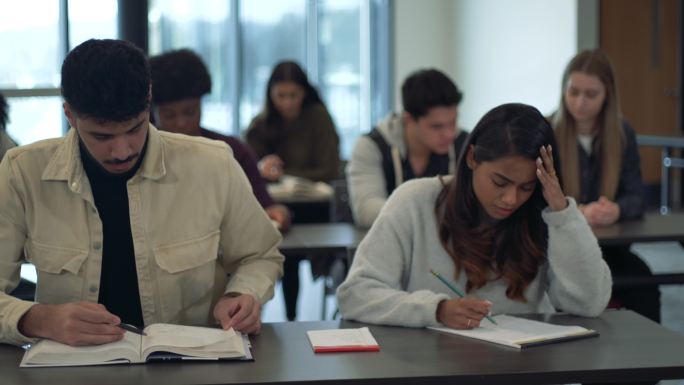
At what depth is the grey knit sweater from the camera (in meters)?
2.11

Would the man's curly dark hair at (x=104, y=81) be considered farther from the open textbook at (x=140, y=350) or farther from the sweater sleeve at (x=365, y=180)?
the sweater sleeve at (x=365, y=180)

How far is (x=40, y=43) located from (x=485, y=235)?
1955mm

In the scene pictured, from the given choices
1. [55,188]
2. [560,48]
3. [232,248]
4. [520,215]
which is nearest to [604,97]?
[520,215]

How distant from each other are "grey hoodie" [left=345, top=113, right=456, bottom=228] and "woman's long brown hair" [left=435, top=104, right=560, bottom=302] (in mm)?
1355

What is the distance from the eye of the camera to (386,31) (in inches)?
407

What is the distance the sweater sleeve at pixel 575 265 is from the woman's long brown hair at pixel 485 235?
6 cm

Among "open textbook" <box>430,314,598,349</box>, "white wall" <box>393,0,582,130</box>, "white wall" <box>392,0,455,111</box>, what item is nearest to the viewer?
"open textbook" <box>430,314,598,349</box>

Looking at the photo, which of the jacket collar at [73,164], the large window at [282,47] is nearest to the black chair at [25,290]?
the jacket collar at [73,164]

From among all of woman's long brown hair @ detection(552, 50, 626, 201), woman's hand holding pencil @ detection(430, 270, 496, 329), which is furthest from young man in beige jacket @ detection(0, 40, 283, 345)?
woman's long brown hair @ detection(552, 50, 626, 201)

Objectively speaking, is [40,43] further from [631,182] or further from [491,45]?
[491,45]

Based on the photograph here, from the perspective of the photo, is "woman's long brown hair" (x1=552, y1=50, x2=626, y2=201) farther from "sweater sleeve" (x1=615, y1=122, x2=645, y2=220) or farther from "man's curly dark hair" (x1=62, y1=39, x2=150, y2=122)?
"man's curly dark hair" (x1=62, y1=39, x2=150, y2=122)

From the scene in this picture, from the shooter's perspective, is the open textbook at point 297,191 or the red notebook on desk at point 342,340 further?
the open textbook at point 297,191

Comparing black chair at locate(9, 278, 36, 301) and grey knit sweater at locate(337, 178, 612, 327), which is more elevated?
grey knit sweater at locate(337, 178, 612, 327)

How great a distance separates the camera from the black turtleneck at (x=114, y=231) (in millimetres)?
2016
